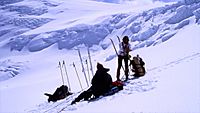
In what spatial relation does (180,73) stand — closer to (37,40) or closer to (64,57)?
(64,57)

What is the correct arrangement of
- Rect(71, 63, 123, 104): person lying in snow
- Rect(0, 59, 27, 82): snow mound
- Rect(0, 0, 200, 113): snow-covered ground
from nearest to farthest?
1. Rect(0, 0, 200, 113): snow-covered ground
2. Rect(71, 63, 123, 104): person lying in snow
3. Rect(0, 59, 27, 82): snow mound

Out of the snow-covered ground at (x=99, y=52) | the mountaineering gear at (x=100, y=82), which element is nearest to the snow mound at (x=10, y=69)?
the snow-covered ground at (x=99, y=52)

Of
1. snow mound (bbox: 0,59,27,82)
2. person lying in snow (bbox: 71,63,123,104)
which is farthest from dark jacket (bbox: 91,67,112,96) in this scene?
snow mound (bbox: 0,59,27,82)

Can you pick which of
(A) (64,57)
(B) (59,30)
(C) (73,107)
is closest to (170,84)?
(C) (73,107)

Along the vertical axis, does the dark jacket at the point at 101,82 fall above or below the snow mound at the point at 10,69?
above

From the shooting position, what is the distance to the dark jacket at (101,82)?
474 inches

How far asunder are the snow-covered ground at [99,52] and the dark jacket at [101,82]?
2.09ft

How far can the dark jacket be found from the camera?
39.5ft

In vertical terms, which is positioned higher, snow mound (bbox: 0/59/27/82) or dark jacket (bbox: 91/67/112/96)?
dark jacket (bbox: 91/67/112/96)

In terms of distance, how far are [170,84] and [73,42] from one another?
70027 millimetres

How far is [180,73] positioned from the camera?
11.4 meters

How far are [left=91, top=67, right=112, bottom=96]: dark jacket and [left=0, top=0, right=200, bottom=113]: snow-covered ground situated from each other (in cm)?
64

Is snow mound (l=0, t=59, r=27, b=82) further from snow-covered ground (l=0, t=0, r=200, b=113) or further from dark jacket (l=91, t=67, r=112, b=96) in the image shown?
dark jacket (l=91, t=67, r=112, b=96)

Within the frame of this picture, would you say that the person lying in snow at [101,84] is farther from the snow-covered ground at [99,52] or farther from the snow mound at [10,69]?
the snow mound at [10,69]
